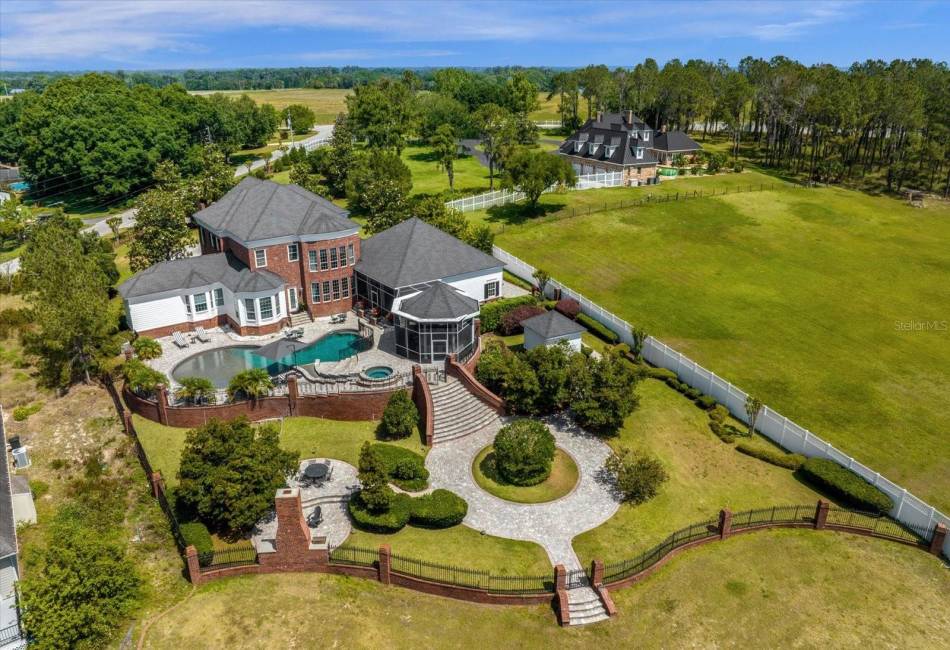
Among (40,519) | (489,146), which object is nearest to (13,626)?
(40,519)

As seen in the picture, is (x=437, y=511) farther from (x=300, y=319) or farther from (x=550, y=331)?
(x=300, y=319)

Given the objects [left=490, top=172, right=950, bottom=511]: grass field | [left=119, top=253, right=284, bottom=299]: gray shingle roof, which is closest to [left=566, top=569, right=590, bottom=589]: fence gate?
[left=490, top=172, right=950, bottom=511]: grass field

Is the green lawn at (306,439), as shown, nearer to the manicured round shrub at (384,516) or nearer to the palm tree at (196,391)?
the palm tree at (196,391)

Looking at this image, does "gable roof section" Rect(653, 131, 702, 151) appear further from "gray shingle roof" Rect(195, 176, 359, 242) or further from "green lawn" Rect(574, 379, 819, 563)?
"green lawn" Rect(574, 379, 819, 563)

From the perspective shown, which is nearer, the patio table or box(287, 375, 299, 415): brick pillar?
the patio table

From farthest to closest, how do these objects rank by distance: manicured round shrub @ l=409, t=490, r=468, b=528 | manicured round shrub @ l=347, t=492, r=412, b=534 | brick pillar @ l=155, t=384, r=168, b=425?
brick pillar @ l=155, t=384, r=168, b=425
manicured round shrub @ l=409, t=490, r=468, b=528
manicured round shrub @ l=347, t=492, r=412, b=534

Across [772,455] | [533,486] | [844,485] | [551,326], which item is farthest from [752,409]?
[533,486]

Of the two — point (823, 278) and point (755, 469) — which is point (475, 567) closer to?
point (755, 469)
